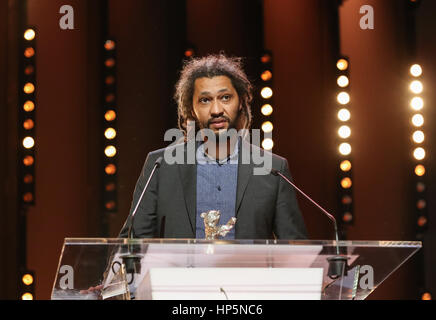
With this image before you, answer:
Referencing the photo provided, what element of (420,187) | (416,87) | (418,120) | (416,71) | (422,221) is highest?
(416,71)

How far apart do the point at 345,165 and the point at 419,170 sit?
0.47 meters

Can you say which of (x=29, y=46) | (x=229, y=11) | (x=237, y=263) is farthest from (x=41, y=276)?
(x=237, y=263)

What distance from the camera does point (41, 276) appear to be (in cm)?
430

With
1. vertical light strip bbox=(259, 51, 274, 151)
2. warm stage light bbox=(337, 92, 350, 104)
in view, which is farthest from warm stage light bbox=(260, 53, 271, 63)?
warm stage light bbox=(337, 92, 350, 104)

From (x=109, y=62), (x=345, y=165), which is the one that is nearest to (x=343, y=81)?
(x=345, y=165)

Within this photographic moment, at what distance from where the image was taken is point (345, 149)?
4508mm

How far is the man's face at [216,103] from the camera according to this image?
3117 mm

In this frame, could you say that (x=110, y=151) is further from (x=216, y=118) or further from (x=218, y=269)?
(x=218, y=269)

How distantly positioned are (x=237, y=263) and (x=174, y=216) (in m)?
1.14

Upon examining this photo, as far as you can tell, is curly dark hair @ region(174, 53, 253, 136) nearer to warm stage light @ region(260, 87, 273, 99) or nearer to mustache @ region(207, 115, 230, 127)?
mustache @ region(207, 115, 230, 127)

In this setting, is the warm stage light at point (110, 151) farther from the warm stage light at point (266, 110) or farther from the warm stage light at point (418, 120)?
the warm stage light at point (418, 120)

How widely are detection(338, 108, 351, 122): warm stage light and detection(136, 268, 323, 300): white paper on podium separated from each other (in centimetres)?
283

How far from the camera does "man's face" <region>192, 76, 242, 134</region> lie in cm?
312

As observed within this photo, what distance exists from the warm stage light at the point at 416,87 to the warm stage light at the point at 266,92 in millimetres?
916
